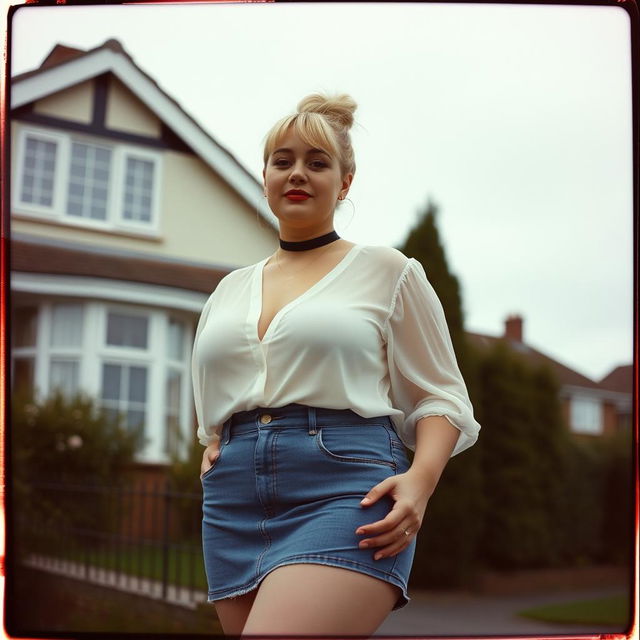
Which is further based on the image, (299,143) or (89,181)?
(89,181)

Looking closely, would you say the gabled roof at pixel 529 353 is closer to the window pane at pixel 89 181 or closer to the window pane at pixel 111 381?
the window pane at pixel 111 381

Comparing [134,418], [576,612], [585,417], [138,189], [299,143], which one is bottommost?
[576,612]

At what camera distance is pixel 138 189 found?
812 cm

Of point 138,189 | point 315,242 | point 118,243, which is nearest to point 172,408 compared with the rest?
point 118,243

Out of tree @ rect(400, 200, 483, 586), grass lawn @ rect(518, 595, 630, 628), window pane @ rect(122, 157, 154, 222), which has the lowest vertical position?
grass lawn @ rect(518, 595, 630, 628)

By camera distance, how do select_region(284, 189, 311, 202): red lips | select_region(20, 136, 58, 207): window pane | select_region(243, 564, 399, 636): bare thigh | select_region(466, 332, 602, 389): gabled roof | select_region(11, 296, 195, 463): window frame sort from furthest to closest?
select_region(466, 332, 602, 389): gabled roof
select_region(11, 296, 195, 463): window frame
select_region(20, 136, 58, 207): window pane
select_region(284, 189, 311, 202): red lips
select_region(243, 564, 399, 636): bare thigh

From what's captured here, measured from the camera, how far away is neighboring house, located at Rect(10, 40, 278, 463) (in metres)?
7.43

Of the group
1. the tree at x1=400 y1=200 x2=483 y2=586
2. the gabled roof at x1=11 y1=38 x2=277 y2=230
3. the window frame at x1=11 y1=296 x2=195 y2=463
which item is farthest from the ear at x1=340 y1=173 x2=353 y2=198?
the window frame at x1=11 y1=296 x2=195 y2=463

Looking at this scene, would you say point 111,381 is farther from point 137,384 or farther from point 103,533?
point 103,533

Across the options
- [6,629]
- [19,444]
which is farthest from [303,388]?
[19,444]

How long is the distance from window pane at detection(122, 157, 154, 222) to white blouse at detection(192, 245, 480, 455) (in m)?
7.00

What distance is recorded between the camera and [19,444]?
20.5ft

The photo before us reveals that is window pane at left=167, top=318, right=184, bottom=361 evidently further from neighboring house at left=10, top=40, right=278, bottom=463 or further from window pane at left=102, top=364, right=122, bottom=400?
window pane at left=102, top=364, right=122, bottom=400

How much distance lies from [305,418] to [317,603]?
10.2 inches
